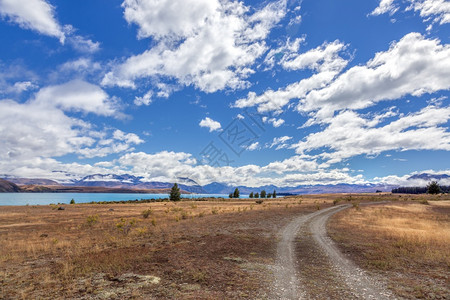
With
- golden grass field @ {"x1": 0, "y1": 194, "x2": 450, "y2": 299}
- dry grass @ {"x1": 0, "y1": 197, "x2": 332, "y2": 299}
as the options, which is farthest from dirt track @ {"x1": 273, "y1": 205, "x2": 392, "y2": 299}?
dry grass @ {"x1": 0, "y1": 197, "x2": 332, "y2": 299}

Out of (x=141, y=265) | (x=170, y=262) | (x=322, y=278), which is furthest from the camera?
(x=170, y=262)

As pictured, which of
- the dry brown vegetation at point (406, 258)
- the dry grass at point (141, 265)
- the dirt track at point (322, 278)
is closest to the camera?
the dirt track at point (322, 278)

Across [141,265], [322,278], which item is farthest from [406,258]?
[141,265]

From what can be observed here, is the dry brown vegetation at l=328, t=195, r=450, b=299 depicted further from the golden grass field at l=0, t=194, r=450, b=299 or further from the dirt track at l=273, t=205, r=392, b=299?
the dirt track at l=273, t=205, r=392, b=299

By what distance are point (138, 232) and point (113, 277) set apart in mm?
11053

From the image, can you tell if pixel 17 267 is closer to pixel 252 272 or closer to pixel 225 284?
pixel 225 284

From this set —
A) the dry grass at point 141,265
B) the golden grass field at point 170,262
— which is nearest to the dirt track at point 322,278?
the golden grass field at point 170,262

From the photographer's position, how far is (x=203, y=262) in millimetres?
11977

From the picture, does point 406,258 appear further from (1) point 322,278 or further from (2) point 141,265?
(2) point 141,265

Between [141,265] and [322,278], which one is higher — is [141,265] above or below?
below

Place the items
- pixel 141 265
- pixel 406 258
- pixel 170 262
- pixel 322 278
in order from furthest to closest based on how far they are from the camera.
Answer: pixel 406 258 < pixel 170 262 < pixel 141 265 < pixel 322 278

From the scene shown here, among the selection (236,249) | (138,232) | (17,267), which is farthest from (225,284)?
(138,232)

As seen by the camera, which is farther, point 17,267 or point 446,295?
point 17,267

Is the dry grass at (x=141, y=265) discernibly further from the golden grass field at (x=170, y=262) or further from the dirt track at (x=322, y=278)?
the dirt track at (x=322, y=278)
